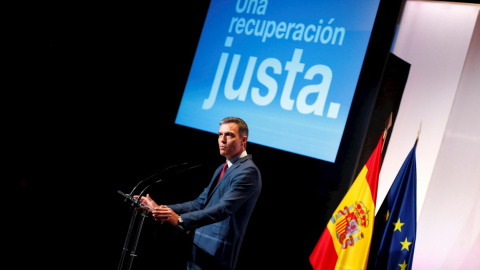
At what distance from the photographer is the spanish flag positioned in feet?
12.0

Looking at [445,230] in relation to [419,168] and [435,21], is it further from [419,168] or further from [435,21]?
[435,21]

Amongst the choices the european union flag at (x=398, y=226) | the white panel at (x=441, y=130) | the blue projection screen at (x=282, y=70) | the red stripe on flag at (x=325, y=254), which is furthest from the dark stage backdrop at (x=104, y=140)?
the white panel at (x=441, y=130)

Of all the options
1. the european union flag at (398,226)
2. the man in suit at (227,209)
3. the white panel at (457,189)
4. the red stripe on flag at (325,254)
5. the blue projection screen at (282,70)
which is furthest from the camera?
the blue projection screen at (282,70)

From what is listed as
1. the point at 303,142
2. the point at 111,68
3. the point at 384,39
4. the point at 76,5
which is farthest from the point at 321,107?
the point at 76,5

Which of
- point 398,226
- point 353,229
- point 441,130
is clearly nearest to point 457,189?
point 441,130

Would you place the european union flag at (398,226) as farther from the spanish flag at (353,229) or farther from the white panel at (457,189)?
the white panel at (457,189)

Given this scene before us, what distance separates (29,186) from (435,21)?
388 cm

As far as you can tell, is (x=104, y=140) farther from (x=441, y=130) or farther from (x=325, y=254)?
(x=441, y=130)

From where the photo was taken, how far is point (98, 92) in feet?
17.6

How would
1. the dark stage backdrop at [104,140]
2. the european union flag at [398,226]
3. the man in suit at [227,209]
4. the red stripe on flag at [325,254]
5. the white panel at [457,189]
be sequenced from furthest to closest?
the dark stage backdrop at [104,140] → the white panel at [457,189] → the red stripe on flag at [325,254] → the european union flag at [398,226] → the man in suit at [227,209]

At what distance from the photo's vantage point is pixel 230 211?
3.31 meters

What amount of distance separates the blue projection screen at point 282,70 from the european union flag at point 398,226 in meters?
0.66

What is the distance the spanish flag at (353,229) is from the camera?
12.0ft

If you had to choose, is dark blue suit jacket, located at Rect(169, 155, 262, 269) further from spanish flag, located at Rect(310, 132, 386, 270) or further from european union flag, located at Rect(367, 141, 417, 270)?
european union flag, located at Rect(367, 141, 417, 270)
